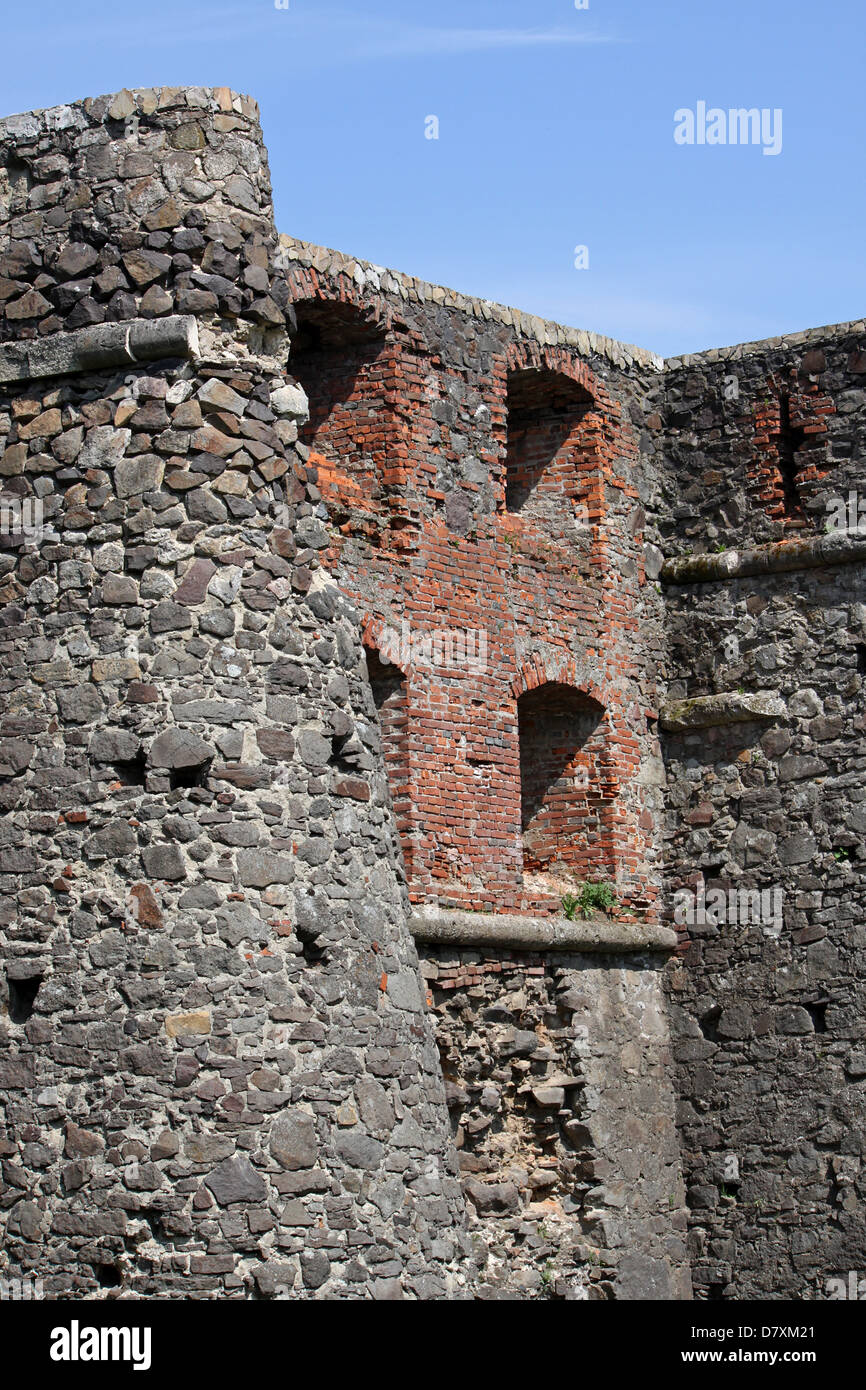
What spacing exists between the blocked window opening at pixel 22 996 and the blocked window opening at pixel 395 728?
4087 millimetres

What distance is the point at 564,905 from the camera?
1288cm

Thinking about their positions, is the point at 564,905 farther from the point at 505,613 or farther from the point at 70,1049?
the point at 70,1049

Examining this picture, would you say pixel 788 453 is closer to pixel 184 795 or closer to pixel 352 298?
pixel 352 298

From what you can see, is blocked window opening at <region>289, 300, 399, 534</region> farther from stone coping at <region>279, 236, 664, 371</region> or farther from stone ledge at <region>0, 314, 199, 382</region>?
stone ledge at <region>0, 314, 199, 382</region>

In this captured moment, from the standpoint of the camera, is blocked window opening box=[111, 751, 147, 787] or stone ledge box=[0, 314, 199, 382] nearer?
blocked window opening box=[111, 751, 147, 787]

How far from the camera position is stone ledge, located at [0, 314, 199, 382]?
8.20 m

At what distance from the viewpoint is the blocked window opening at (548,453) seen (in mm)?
13812

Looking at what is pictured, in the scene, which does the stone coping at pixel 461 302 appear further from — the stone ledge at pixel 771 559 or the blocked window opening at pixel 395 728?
the blocked window opening at pixel 395 728

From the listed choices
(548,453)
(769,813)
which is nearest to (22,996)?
(769,813)

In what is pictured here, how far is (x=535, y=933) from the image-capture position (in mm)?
12227

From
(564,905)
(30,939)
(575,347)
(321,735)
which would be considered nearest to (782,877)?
(564,905)

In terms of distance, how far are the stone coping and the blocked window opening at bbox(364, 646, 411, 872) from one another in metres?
2.18

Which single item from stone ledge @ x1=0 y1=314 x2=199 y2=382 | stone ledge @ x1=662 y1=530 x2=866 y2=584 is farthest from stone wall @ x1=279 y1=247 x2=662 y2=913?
stone ledge @ x1=0 y1=314 x2=199 y2=382

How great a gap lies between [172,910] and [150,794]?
454 millimetres
